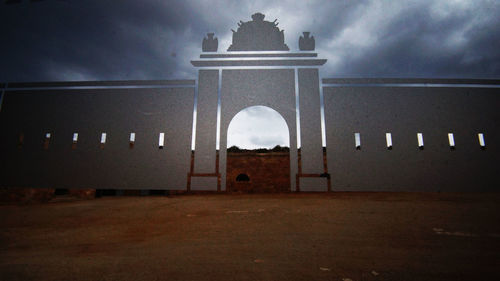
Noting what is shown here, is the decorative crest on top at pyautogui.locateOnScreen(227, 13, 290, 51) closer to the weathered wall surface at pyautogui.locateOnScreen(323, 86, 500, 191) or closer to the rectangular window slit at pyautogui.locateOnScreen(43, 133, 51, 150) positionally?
the weathered wall surface at pyautogui.locateOnScreen(323, 86, 500, 191)

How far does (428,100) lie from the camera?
828 cm

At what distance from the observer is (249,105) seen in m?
8.72

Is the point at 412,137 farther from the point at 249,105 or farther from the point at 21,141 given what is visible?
the point at 21,141

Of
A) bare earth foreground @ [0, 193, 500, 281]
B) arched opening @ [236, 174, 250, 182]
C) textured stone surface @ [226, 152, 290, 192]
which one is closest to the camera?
bare earth foreground @ [0, 193, 500, 281]

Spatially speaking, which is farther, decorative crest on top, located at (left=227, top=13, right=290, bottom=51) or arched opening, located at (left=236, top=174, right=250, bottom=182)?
arched opening, located at (left=236, top=174, right=250, bottom=182)

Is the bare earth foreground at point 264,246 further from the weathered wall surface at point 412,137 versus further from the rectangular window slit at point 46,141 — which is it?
the rectangular window slit at point 46,141

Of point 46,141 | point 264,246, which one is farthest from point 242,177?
point 264,246

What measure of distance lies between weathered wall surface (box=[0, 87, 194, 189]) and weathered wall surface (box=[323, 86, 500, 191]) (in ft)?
19.4

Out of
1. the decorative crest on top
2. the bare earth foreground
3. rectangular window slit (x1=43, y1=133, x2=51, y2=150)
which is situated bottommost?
the bare earth foreground

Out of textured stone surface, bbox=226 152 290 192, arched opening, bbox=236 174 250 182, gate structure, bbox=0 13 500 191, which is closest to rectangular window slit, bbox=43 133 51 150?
gate structure, bbox=0 13 500 191

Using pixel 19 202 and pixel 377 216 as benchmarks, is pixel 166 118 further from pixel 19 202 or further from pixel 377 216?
pixel 377 216

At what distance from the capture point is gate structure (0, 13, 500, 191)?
7961mm

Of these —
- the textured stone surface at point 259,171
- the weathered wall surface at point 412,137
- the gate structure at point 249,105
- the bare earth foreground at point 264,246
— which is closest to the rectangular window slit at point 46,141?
the gate structure at point 249,105

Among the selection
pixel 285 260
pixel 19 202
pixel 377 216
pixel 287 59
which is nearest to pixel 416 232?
pixel 377 216
